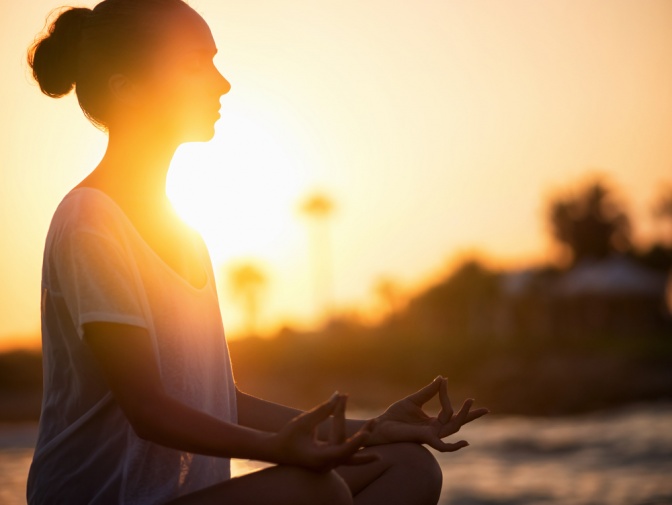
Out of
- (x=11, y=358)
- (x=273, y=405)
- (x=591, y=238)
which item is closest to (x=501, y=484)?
(x=273, y=405)

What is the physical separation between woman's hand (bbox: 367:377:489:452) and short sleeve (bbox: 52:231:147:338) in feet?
2.26

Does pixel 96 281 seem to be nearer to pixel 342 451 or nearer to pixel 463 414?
pixel 342 451

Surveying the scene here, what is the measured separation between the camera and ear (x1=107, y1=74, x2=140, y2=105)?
2.06m

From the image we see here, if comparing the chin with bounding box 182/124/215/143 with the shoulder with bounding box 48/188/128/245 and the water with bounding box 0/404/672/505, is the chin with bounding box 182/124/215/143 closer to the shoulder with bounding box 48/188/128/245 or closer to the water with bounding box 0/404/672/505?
the shoulder with bounding box 48/188/128/245

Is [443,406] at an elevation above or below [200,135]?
below

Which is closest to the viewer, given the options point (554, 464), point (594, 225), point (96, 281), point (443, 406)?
point (96, 281)

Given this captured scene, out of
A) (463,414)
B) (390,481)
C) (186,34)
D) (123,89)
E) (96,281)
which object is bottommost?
(390,481)

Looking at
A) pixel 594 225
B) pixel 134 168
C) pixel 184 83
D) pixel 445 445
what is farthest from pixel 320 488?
pixel 594 225

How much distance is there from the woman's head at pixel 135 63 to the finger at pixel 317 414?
0.76 meters

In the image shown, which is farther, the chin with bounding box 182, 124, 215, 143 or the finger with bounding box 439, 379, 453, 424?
the finger with bounding box 439, 379, 453, 424

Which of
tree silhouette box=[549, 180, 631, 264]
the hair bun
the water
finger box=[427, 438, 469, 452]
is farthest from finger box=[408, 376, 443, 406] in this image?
tree silhouette box=[549, 180, 631, 264]

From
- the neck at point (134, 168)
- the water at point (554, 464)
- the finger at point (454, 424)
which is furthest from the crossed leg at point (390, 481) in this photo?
the water at point (554, 464)

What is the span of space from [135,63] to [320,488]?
3.13 ft

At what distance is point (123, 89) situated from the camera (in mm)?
2068
